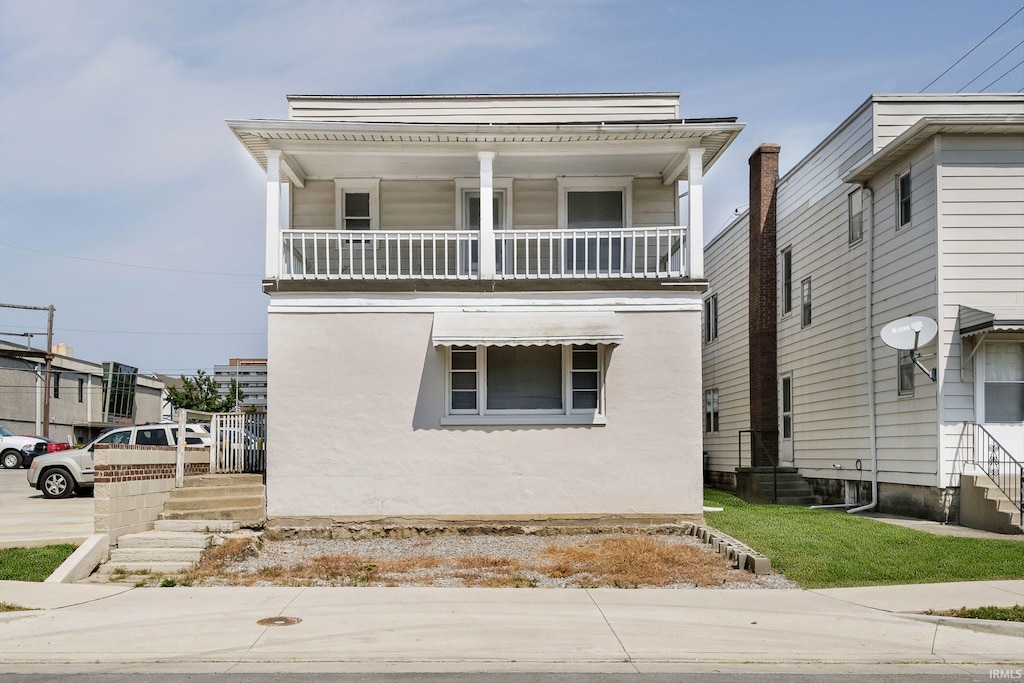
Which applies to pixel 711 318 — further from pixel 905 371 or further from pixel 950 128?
pixel 950 128

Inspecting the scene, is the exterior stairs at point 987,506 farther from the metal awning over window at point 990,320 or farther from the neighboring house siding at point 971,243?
the metal awning over window at point 990,320

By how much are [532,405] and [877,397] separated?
24.1ft

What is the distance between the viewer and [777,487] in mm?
21547

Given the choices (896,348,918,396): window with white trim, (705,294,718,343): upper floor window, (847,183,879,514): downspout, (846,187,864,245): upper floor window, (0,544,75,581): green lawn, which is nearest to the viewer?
(0,544,75,581): green lawn

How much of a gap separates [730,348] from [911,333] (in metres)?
11.6

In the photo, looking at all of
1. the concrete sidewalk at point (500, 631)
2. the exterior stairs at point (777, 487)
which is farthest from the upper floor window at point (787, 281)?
the concrete sidewalk at point (500, 631)

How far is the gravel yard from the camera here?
468 inches

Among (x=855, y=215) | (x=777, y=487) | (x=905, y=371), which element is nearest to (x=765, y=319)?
(x=777, y=487)

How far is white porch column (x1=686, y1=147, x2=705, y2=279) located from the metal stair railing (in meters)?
5.29

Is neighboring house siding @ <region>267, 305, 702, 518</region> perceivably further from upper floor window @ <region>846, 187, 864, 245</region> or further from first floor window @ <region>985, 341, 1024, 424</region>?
upper floor window @ <region>846, 187, 864, 245</region>

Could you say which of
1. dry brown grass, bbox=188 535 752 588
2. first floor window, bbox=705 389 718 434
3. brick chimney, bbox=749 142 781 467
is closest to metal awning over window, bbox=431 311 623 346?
dry brown grass, bbox=188 535 752 588

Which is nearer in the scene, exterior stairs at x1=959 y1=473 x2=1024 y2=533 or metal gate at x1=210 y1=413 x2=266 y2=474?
exterior stairs at x1=959 y1=473 x2=1024 y2=533

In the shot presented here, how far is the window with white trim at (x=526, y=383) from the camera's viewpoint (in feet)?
50.5

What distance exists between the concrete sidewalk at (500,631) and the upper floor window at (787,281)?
42.4 feet
